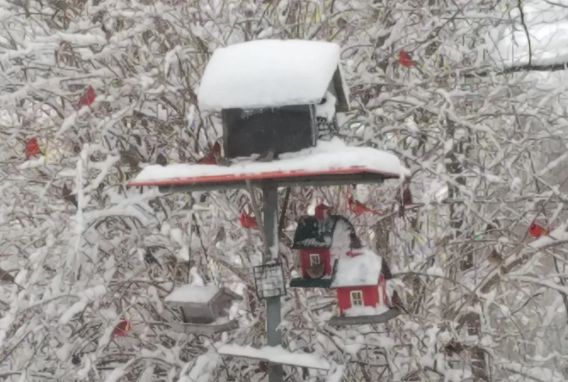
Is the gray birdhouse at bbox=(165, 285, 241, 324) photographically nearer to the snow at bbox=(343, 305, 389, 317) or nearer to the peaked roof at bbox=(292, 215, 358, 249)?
the peaked roof at bbox=(292, 215, 358, 249)

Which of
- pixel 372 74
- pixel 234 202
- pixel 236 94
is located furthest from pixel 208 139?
pixel 236 94

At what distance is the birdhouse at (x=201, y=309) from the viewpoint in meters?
2.40

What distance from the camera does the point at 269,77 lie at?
7.17 ft

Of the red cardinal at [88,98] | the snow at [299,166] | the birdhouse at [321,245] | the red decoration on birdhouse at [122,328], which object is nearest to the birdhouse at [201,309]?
the birdhouse at [321,245]

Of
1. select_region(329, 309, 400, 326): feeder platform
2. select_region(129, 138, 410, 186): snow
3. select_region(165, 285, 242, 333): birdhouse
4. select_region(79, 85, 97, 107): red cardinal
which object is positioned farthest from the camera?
select_region(79, 85, 97, 107): red cardinal

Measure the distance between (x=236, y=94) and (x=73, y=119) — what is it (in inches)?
46.9

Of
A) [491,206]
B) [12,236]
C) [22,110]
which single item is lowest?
[491,206]

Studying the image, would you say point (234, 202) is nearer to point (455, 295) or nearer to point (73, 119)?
point (73, 119)

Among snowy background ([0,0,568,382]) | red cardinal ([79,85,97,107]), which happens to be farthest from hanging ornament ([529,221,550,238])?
red cardinal ([79,85,97,107])

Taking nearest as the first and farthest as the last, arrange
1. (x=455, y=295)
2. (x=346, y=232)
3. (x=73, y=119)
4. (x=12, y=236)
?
(x=346, y=232), (x=73, y=119), (x=12, y=236), (x=455, y=295)

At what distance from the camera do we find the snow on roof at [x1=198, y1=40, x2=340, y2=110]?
7.08 ft

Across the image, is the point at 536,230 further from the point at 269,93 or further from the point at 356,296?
the point at 269,93

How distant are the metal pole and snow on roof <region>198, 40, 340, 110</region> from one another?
0.35 metres

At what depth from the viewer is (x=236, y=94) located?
86.6 inches
